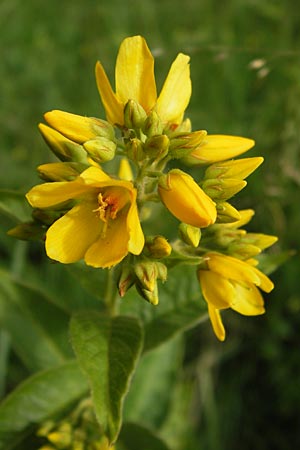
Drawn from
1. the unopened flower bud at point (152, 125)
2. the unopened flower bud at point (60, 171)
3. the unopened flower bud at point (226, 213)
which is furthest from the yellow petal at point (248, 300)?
the unopened flower bud at point (60, 171)

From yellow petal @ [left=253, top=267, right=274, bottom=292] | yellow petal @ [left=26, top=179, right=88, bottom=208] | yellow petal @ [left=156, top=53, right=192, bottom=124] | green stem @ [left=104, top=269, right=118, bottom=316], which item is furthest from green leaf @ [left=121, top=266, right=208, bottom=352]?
yellow petal @ [left=26, top=179, right=88, bottom=208]

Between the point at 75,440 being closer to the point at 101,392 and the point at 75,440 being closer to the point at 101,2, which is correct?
the point at 101,392

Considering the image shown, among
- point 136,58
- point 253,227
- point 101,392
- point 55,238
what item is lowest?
point 253,227

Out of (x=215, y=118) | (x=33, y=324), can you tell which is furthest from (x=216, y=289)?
(x=215, y=118)

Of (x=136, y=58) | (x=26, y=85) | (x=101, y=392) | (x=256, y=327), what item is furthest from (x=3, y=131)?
(x=101, y=392)

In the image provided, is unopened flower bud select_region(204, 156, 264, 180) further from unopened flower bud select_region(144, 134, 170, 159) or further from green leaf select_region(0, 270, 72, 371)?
green leaf select_region(0, 270, 72, 371)

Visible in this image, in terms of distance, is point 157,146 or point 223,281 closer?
point 157,146

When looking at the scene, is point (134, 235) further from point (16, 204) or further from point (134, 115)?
point (16, 204)
